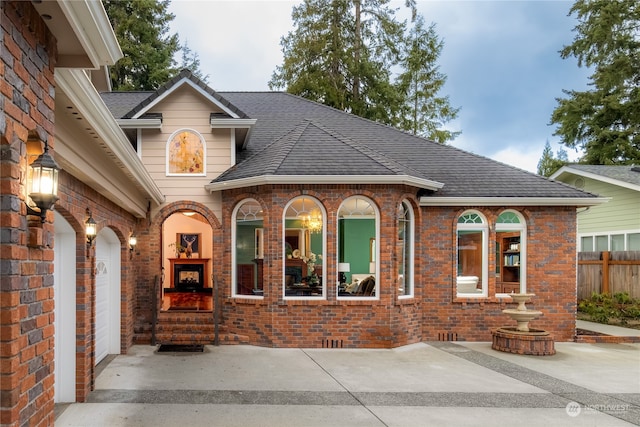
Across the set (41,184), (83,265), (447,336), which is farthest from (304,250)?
(41,184)

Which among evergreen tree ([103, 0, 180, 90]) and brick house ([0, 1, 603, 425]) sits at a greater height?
evergreen tree ([103, 0, 180, 90])

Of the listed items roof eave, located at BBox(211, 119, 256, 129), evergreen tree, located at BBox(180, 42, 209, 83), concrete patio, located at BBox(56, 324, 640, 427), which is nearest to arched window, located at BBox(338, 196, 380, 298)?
concrete patio, located at BBox(56, 324, 640, 427)

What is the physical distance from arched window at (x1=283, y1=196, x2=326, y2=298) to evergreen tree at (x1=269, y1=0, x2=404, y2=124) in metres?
13.6

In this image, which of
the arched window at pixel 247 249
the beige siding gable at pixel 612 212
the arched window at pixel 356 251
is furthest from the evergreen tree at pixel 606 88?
the arched window at pixel 247 249

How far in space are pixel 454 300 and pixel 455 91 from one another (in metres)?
17.1

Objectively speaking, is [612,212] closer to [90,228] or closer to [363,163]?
[363,163]

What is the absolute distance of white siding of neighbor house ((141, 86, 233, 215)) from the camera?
34.3 feet

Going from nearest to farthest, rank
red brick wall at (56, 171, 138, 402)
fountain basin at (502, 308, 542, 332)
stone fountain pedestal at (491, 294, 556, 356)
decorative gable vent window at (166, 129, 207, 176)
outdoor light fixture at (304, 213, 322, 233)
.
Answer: red brick wall at (56, 171, 138, 402)
stone fountain pedestal at (491, 294, 556, 356)
fountain basin at (502, 308, 542, 332)
outdoor light fixture at (304, 213, 322, 233)
decorative gable vent window at (166, 129, 207, 176)

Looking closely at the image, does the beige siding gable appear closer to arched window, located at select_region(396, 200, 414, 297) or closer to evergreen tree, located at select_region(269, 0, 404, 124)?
arched window, located at select_region(396, 200, 414, 297)

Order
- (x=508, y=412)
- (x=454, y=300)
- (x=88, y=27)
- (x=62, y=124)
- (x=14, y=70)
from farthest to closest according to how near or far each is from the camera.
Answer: (x=454, y=300) < (x=508, y=412) < (x=62, y=124) < (x=88, y=27) < (x=14, y=70)

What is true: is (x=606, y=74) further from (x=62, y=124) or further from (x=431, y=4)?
(x=62, y=124)

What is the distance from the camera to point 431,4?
2372cm

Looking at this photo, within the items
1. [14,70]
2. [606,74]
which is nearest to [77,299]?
[14,70]

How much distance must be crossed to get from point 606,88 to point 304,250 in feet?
70.4
